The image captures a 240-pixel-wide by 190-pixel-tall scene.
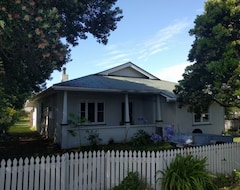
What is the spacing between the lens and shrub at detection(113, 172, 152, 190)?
22.0ft

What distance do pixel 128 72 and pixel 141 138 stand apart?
8.14 meters

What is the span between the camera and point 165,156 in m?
7.20

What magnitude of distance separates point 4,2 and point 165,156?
5896 mm

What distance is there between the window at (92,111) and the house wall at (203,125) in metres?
5.38

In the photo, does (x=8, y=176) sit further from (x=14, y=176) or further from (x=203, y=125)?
(x=203, y=125)

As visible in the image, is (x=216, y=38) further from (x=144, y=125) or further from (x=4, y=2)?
(x=144, y=125)

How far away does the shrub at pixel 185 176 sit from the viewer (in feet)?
21.1

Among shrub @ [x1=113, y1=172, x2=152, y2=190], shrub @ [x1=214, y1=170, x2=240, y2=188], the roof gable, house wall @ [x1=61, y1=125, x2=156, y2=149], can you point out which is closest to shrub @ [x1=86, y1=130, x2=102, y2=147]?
house wall @ [x1=61, y1=125, x2=156, y2=149]

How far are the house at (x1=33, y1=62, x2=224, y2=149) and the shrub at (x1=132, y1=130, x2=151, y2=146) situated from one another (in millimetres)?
392

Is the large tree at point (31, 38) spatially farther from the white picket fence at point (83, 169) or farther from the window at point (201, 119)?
the window at point (201, 119)

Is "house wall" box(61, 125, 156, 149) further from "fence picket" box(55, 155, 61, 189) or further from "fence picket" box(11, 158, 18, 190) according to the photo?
"fence picket" box(11, 158, 18, 190)

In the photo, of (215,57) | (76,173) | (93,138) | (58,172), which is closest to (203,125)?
(93,138)

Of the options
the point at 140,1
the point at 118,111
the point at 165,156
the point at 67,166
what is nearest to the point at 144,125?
the point at 118,111

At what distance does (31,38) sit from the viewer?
7207mm
